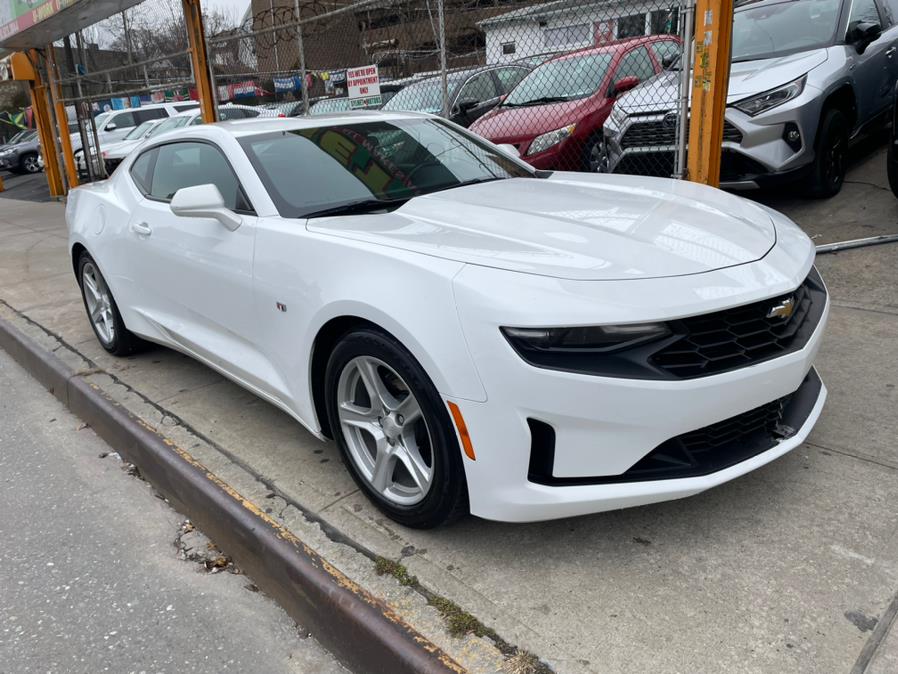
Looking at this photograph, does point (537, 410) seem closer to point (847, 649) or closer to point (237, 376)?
point (847, 649)

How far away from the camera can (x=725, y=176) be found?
586 cm

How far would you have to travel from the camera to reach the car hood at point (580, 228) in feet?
7.64

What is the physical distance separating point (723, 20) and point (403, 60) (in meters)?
5.11

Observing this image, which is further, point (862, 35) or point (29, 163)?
point (29, 163)

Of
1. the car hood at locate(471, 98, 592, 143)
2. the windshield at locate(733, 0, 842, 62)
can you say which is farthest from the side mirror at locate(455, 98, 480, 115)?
the windshield at locate(733, 0, 842, 62)

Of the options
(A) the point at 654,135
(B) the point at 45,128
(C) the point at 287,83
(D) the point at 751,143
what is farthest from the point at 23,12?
(D) the point at 751,143

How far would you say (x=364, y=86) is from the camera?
316 inches

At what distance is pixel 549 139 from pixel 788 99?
2.04 m

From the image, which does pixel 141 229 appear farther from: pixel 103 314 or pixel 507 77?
pixel 507 77

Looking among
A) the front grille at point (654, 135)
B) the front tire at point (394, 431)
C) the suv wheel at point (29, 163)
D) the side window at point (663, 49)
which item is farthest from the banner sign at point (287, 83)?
the suv wheel at point (29, 163)

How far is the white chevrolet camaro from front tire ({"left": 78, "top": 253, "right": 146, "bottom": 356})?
1219mm

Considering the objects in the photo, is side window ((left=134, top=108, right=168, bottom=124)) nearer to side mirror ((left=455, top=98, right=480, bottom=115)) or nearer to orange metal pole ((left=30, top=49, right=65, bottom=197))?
orange metal pole ((left=30, top=49, right=65, bottom=197))

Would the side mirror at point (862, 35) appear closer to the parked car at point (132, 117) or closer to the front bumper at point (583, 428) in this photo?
the front bumper at point (583, 428)

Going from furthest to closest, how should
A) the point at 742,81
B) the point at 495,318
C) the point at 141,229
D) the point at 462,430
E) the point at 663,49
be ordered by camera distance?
the point at 663,49, the point at 742,81, the point at 141,229, the point at 462,430, the point at 495,318
